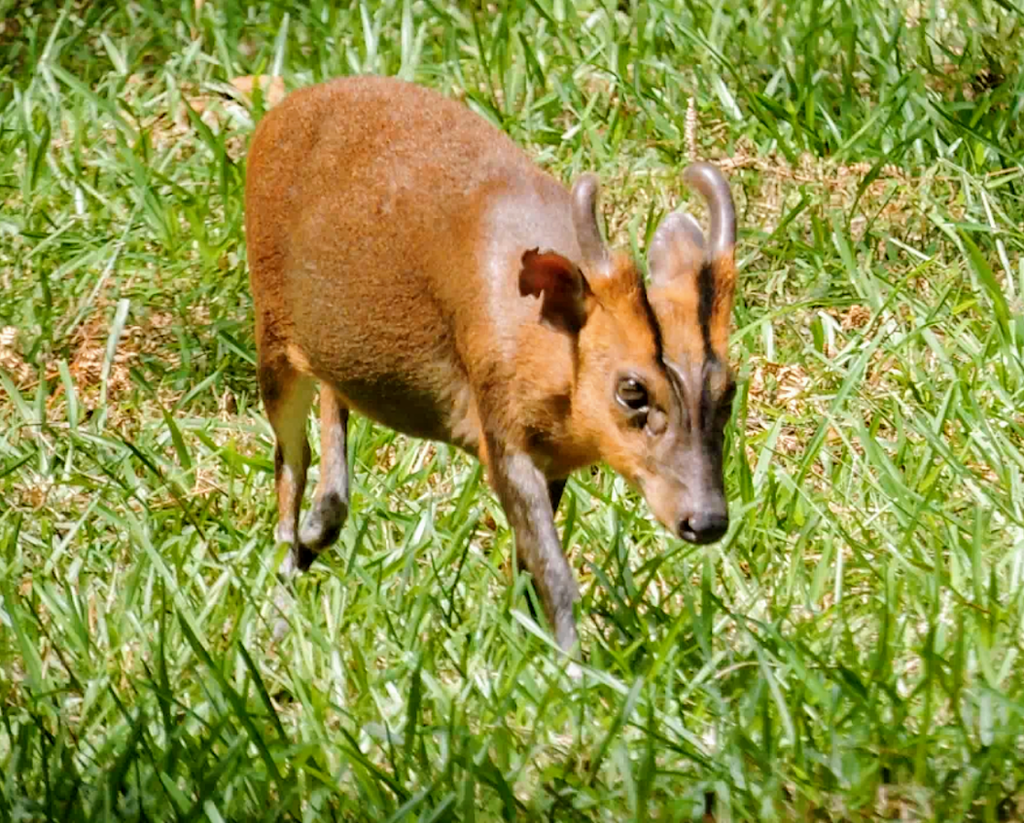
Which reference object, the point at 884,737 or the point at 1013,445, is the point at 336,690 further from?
the point at 1013,445

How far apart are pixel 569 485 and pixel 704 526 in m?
1.37

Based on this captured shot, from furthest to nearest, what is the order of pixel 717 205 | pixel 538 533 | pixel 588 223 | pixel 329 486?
pixel 329 486, pixel 538 533, pixel 717 205, pixel 588 223

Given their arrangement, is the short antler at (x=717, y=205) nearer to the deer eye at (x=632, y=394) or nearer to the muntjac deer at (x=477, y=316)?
the muntjac deer at (x=477, y=316)

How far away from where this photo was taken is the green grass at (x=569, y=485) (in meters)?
4.58

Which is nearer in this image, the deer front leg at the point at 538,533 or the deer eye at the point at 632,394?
the deer eye at the point at 632,394

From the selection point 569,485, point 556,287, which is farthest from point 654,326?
point 569,485

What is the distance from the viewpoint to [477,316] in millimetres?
5309

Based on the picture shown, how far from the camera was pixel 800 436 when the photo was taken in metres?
Result: 6.66

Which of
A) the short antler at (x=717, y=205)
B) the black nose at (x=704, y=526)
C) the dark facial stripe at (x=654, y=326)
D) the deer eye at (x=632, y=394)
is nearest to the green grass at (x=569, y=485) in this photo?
the black nose at (x=704, y=526)

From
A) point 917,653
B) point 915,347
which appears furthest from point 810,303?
point 917,653

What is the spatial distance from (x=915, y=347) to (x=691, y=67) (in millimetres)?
1600

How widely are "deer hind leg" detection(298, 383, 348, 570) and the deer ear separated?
100cm

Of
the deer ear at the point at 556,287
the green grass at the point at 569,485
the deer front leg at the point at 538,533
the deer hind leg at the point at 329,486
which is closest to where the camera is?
the green grass at the point at 569,485

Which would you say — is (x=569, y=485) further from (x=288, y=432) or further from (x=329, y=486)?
(x=288, y=432)
